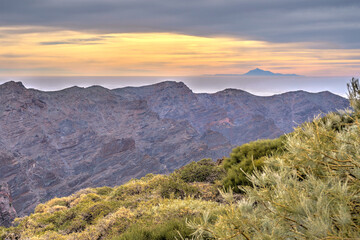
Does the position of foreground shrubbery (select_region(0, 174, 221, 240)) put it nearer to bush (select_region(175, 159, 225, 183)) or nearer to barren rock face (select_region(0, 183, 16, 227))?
bush (select_region(175, 159, 225, 183))

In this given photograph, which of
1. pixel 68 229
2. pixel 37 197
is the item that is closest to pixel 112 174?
pixel 37 197

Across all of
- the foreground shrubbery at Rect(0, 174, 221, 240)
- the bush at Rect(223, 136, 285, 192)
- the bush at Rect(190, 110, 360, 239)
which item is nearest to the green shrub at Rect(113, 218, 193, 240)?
the foreground shrubbery at Rect(0, 174, 221, 240)

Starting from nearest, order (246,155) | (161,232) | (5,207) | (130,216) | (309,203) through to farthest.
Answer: (309,203) < (161,232) < (130,216) < (246,155) < (5,207)

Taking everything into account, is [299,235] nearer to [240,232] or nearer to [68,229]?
[240,232]

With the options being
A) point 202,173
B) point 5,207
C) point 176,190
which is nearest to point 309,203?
point 176,190

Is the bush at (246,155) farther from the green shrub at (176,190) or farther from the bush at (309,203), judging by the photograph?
the bush at (309,203)

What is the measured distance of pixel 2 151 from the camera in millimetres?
133625

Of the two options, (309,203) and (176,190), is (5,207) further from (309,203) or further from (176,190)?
(309,203)

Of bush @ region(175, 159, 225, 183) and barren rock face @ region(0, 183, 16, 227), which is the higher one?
bush @ region(175, 159, 225, 183)

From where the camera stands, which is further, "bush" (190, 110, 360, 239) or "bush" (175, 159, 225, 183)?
"bush" (175, 159, 225, 183)

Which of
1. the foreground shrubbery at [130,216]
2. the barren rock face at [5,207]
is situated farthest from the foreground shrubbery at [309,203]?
the barren rock face at [5,207]

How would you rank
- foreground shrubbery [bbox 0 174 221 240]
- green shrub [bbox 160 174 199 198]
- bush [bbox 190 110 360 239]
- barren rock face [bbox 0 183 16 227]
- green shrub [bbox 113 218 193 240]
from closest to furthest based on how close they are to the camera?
1. bush [bbox 190 110 360 239]
2. green shrub [bbox 113 218 193 240]
3. foreground shrubbery [bbox 0 174 221 240]
4. green shrub [bbox 160 174 199 198]
5. barren rock face [bbox 0 183 16 227]

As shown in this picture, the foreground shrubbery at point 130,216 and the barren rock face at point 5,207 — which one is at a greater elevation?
the foreground shrubbery at point 130,216

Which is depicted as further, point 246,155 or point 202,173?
point 202,173
